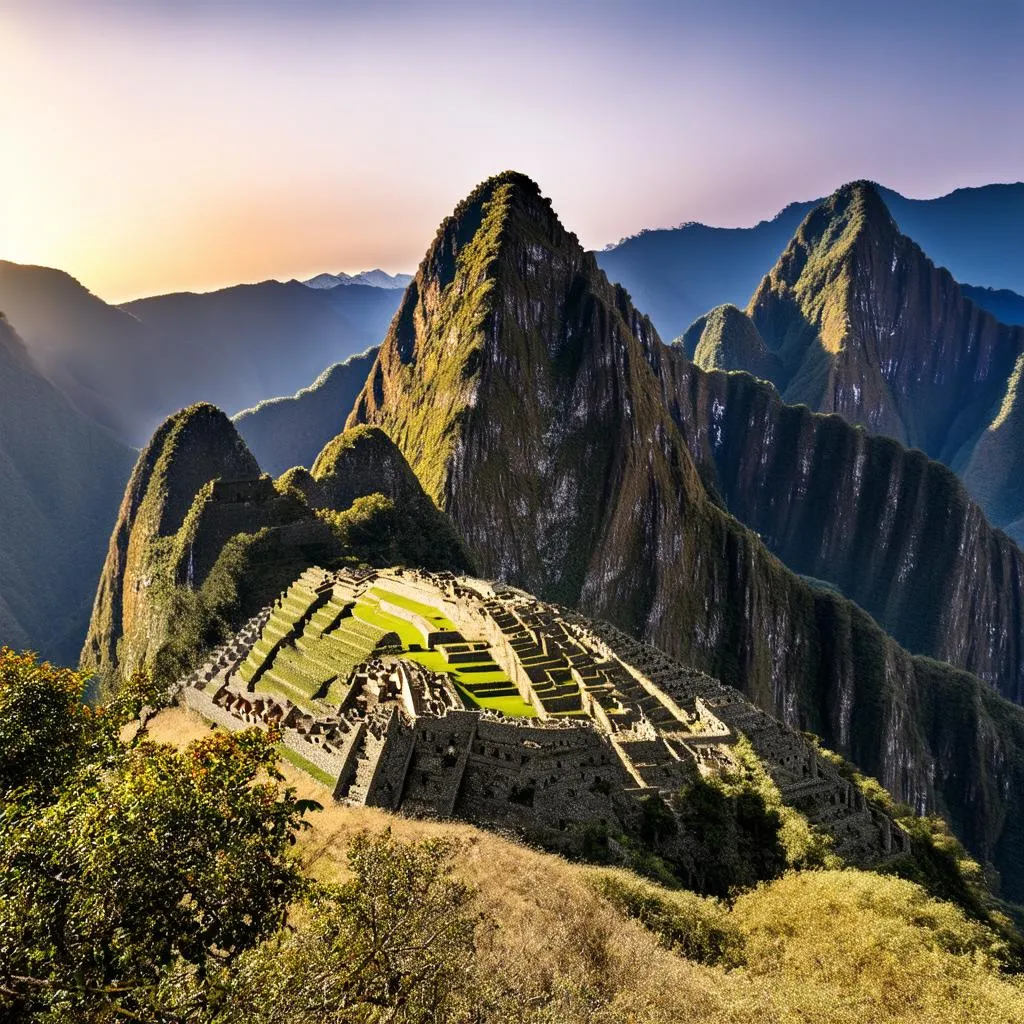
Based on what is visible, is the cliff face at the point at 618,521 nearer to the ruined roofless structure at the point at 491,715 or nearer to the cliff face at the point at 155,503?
the cliff face at the point at 155,503

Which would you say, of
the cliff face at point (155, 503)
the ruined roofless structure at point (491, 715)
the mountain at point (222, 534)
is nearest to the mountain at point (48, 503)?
the cliff face at point (155, 503)

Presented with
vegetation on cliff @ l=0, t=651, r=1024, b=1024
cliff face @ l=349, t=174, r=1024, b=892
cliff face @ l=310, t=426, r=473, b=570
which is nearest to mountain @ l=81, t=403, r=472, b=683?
cliff face @ l=310, t=426, r=473, b=570

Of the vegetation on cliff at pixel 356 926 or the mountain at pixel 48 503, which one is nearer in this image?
the vegetation on cliff at pixel 356 926

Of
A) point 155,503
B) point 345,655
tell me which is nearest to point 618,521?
point 155,503

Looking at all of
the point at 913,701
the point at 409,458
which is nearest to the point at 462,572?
the point at 409,458

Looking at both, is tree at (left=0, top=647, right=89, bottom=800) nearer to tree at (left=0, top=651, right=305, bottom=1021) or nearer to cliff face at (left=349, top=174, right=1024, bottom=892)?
tree at (left=0, top=651, right=305, bottom=1021)

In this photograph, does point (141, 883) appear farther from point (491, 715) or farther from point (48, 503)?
point (48, 503)
